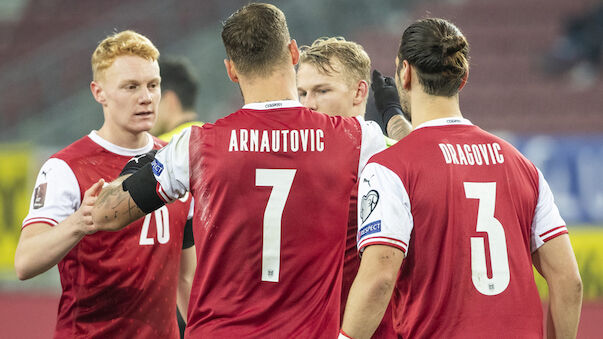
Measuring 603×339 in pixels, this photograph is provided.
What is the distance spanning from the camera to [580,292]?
2.95 metres

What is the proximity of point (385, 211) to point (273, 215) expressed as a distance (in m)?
0.40

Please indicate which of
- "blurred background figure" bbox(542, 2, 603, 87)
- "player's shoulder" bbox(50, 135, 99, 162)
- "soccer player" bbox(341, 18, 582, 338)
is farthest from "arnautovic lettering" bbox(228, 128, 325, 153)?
"blurred background figure" bbox(542, 2, 603, 87)

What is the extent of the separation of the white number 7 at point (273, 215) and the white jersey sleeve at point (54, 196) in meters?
1.15

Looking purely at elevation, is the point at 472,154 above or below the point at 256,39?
below

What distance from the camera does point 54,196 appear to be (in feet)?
11.7

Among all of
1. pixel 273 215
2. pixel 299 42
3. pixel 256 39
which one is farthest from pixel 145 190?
pixel 299 42

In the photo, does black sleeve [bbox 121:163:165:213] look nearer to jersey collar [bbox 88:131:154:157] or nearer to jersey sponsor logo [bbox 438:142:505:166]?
jersey collar [bbox 88:131:154:157]

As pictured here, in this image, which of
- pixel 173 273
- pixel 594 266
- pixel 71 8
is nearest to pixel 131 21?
pixel 71 8

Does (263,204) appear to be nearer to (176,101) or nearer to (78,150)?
(78,150)

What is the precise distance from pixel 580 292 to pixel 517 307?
1.00ft

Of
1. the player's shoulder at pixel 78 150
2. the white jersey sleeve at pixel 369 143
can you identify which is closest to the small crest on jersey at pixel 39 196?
the player's shoulder at pixel 78 150

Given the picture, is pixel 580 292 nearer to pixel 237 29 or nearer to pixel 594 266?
pixel 237 29

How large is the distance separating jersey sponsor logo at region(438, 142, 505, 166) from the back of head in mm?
1228

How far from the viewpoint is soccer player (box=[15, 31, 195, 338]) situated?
11.7ft
